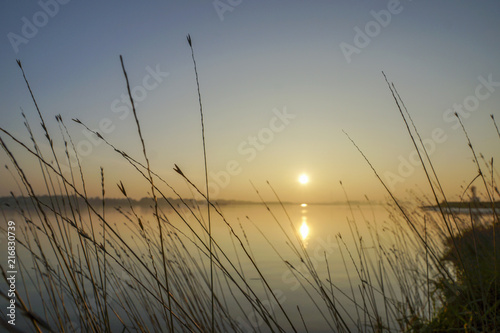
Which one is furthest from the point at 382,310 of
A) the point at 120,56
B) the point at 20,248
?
the point at 20,248

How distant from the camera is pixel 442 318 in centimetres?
260

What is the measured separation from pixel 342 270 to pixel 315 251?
1.88m

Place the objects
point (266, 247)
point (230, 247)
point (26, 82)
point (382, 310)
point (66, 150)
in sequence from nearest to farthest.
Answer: point (26, 82) → point (66, 150) → point (382, 310) → point (230, 247) → point (266, 247)

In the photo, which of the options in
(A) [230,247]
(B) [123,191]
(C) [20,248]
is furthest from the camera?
(A) [230,247]

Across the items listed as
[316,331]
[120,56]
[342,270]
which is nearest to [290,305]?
[316,331]

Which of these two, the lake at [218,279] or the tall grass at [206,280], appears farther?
the lake at [218,279]

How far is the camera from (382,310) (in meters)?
4.71

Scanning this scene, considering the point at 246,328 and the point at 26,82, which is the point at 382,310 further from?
the point at 26,82

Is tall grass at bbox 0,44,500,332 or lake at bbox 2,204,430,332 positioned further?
lake at bbox 2,204,430,332

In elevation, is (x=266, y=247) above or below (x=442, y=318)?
above

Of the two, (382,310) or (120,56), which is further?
(382,310)

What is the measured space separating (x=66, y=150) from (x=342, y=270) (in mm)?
Answer: 6512

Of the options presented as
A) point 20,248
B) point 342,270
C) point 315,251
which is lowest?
point 342,270

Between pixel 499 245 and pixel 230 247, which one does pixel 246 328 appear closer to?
pixel 499 245
